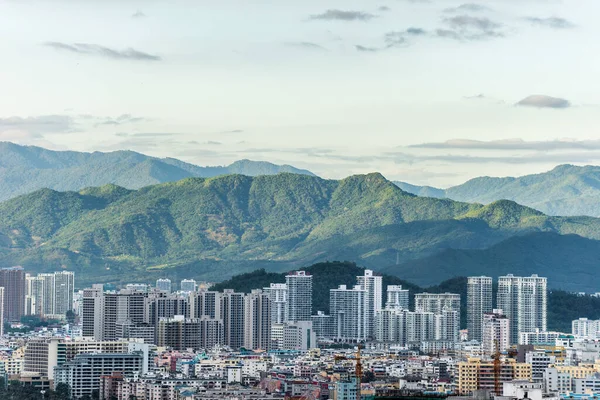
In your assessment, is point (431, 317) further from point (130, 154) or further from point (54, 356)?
point (130, 154)

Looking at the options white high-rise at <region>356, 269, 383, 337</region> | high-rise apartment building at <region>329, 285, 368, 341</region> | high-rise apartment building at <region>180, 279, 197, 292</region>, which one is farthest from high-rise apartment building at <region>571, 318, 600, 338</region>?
high-rise apartment building at <region>180, 279, 197, 292</region>

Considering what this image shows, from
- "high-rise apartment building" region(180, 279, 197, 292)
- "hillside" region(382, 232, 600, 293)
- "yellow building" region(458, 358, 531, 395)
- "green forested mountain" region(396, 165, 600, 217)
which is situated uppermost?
"green forested mountain" region(396, 165, 600, 217)

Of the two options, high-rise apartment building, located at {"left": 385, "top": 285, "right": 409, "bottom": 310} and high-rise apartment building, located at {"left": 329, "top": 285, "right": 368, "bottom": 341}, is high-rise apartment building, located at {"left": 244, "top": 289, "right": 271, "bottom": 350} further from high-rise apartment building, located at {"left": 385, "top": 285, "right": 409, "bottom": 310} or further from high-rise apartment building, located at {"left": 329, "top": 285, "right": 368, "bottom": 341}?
high-rise apartment building, located at {"left": 385, "top": 285, "right": 409, "bottom": 310}

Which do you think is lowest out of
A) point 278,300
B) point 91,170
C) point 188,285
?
point 278,300

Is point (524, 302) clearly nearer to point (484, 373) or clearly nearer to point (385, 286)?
point (385, 286)

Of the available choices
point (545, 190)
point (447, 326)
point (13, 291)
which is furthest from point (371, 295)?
point (545, 190)

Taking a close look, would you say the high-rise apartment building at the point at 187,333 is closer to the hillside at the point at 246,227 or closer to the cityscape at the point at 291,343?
the cityscape at the point at 291,343

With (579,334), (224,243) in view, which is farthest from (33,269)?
(579,334)
